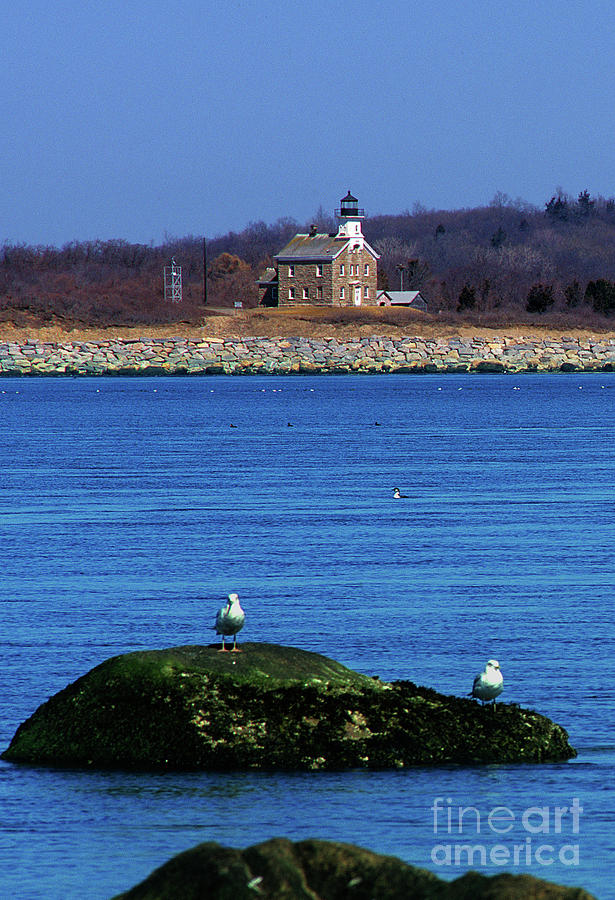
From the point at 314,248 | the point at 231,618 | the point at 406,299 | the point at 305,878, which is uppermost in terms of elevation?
the point at 314,248

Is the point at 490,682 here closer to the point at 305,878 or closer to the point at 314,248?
the point at 305,878

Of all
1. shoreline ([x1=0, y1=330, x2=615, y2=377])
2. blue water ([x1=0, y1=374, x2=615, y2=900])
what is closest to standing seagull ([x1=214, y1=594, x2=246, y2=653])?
blue water ([x1=0, y1=374, x2=615, y2=900])

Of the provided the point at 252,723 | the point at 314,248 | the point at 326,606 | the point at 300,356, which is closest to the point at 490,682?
the point at 252,723

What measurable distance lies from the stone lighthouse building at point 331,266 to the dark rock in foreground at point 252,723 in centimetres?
15421

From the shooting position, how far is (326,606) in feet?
74.5

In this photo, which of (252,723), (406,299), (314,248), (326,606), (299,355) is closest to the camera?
(252,723)

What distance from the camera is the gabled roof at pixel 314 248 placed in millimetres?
167250

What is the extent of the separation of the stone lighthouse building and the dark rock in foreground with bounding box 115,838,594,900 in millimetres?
161163

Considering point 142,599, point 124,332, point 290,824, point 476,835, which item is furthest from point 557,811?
point 124,332

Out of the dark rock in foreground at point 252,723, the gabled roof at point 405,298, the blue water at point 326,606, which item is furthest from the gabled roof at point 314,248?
the dark rock in foreground at point 252,723

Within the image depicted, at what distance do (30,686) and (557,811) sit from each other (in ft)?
22.0

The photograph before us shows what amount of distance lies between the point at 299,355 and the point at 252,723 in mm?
149038

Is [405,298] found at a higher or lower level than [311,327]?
higher

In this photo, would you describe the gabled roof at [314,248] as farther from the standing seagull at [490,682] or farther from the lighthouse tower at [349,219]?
the standing seagull at [490,682]
